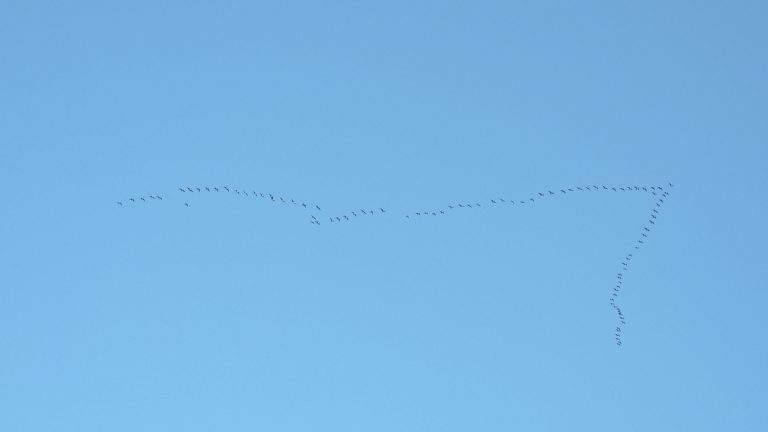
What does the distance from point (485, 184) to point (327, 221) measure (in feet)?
1.41

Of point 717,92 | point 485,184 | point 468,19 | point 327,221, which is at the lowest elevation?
point 327,221

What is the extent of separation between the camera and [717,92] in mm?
2086

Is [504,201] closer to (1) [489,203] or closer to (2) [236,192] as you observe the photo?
(1) [489,203]

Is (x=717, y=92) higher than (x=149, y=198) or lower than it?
higher

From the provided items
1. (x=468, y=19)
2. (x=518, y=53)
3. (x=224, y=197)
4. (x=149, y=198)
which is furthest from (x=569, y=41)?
(x=149, y=198)

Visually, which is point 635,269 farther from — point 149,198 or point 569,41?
point 149,198

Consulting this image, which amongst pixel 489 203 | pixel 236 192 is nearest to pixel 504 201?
pixel 489 203

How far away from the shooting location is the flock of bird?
1978mm

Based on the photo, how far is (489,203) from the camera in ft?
6.61

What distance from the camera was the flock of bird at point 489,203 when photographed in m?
1.98

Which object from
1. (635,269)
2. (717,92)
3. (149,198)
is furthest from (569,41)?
(149,198)

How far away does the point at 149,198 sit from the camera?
1983mm

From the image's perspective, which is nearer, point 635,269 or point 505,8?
point 635,269

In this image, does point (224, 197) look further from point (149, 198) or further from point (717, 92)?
point (717, 92)
